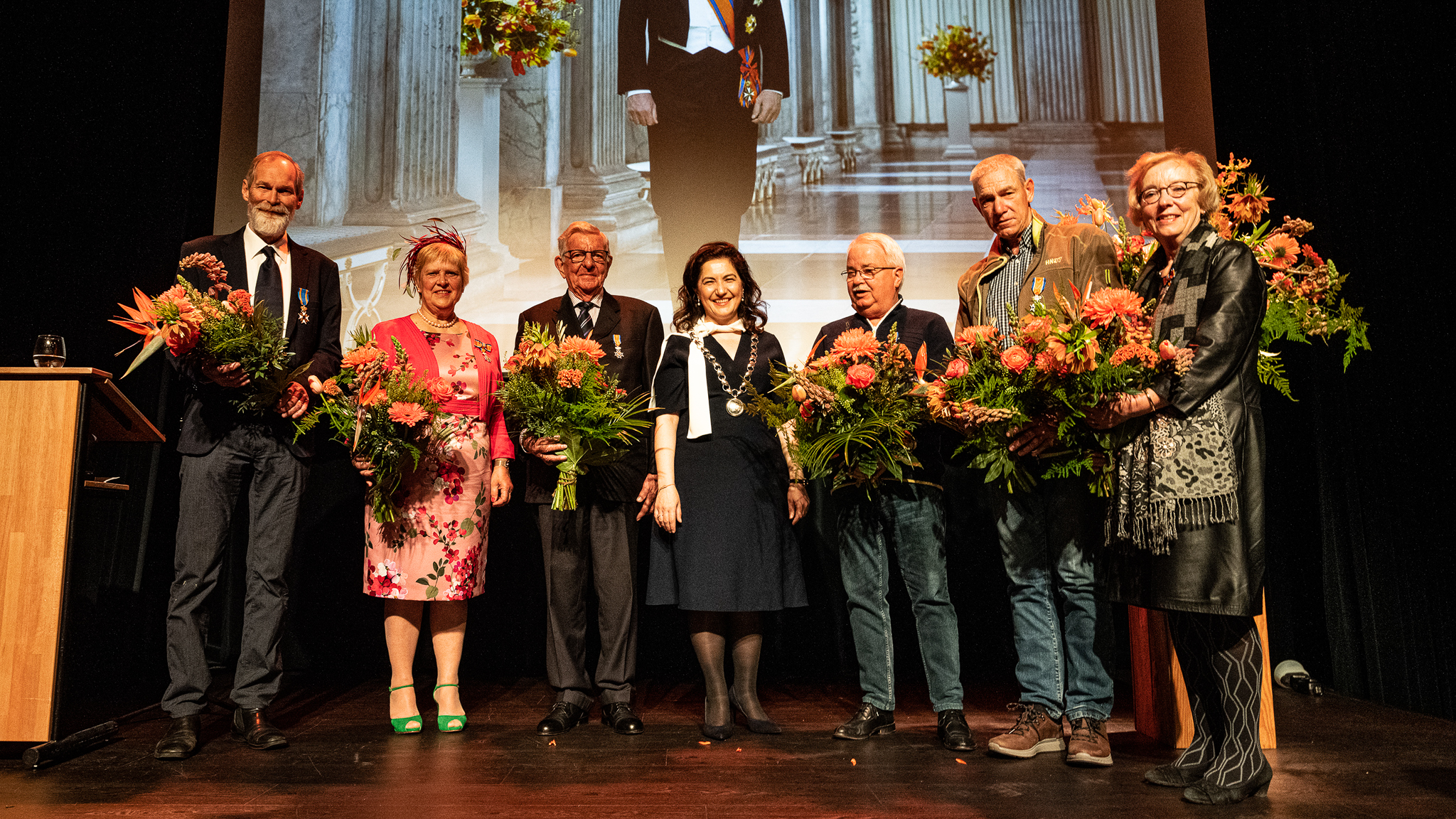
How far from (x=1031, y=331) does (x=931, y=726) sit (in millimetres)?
1377

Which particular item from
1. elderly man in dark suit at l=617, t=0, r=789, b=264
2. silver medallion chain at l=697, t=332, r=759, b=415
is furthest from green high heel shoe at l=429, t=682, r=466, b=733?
elderly man in dark suit at l=617, t=0, r=789, b=264

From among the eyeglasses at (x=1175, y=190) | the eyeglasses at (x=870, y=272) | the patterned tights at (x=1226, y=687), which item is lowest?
the patterned tights at (x=1226, y=687)

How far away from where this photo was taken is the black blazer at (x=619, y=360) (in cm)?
290

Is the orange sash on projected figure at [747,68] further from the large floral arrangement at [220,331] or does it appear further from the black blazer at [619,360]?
the large floral arrangement at [220,331]

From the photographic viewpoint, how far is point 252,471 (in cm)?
276

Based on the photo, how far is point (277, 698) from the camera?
3357 millimetres

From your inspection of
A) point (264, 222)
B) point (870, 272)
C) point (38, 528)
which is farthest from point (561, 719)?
point (264, 222)

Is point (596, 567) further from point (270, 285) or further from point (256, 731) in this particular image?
point (270, 285)

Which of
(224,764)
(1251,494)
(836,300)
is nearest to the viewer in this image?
(1251,494)

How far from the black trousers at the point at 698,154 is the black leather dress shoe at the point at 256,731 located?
2.35 m

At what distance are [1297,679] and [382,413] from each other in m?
3.44

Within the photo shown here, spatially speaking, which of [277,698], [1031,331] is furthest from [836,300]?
[277,698]

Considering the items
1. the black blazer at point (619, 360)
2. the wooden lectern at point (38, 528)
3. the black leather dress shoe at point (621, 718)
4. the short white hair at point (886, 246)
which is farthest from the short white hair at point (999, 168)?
the wooden lectern at point (38, 528)

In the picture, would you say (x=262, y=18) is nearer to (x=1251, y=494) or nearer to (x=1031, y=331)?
(x=1031, y=331)
